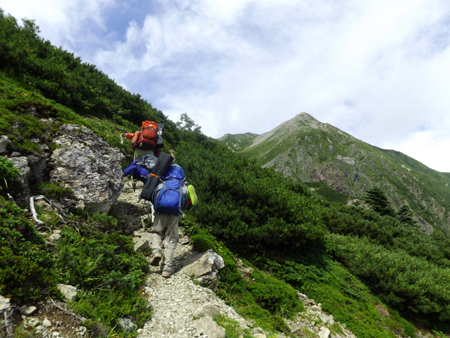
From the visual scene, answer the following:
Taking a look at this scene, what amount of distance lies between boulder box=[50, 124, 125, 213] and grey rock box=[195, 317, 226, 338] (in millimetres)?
3694

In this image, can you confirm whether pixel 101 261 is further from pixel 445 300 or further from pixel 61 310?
pixel 445 300

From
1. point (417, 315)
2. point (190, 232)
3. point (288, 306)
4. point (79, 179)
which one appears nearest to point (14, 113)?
point (79, 179)

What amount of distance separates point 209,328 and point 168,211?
2.43 meters

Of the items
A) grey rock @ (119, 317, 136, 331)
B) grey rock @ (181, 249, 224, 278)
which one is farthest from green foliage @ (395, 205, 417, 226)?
grey rock @ (119, 317, 136, 331)

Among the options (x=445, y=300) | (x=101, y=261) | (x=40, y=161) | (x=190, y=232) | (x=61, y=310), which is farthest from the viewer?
(x=445, y=300)

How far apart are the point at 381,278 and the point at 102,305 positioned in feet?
37.1

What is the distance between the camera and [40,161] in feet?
15.8

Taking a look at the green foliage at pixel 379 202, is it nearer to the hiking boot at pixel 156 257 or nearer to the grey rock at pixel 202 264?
the grey rock at pixel 202 264

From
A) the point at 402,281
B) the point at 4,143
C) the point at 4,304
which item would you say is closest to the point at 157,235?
the point at 4,304

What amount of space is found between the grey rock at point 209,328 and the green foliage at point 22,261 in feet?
7.64

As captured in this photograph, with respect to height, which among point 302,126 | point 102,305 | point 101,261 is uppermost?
point 302,126

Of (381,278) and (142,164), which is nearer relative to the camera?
(142,164)

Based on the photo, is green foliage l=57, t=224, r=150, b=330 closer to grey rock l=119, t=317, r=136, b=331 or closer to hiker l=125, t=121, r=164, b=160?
grey rock l=119, t=317, r=136, b=331

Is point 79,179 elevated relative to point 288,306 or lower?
elevated
